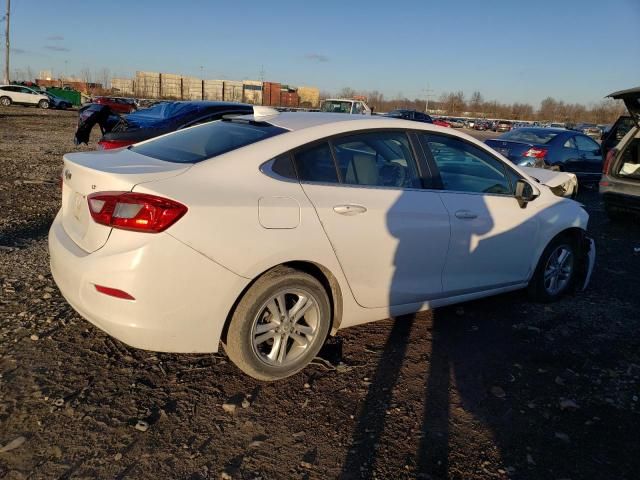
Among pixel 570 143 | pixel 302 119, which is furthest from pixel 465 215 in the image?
pixel 570 143

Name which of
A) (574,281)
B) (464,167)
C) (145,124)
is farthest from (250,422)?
(145,124)

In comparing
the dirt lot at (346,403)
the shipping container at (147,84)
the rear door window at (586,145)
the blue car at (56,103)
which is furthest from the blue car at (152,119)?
the shipping container at (147,84)

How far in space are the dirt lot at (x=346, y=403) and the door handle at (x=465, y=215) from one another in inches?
37.1

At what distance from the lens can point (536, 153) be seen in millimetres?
11133

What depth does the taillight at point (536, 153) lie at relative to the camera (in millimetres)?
11061

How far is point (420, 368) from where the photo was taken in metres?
3.53

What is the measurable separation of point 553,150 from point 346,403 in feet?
33.1

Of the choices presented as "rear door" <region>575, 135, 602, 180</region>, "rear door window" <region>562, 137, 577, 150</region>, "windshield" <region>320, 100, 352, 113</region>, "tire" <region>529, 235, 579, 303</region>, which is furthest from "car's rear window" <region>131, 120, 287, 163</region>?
"windshield" <region>320, 100, 352, 113</region>

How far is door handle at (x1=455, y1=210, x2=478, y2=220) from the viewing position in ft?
12.5

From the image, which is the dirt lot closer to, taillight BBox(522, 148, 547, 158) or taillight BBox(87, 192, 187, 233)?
taillight BBox(87, 192, 187, 233)

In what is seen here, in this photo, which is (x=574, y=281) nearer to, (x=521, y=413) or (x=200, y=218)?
(x=521, y=413)

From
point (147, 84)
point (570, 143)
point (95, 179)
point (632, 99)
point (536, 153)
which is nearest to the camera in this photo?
point (95, 179)

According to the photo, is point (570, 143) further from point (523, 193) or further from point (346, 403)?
point (346, 403)

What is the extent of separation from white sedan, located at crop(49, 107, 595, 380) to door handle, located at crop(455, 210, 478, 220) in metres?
Answer: 0.01
